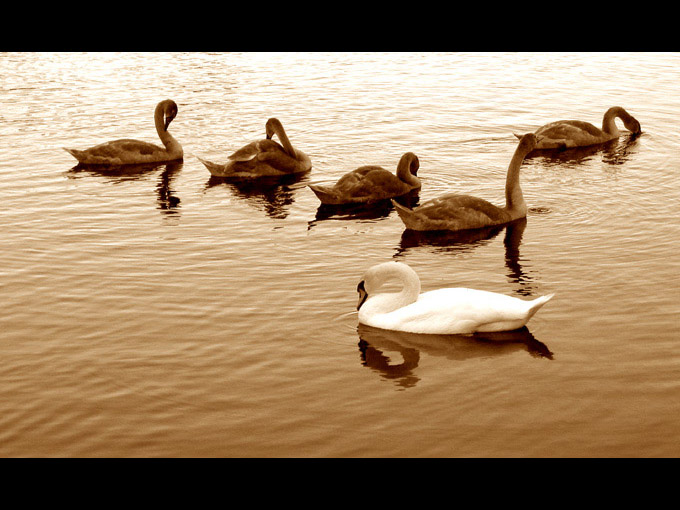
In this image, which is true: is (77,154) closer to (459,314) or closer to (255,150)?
(255,150)

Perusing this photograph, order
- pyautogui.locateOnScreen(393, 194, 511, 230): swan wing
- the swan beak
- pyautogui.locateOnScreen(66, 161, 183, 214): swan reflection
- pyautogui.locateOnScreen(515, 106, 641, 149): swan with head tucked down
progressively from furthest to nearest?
pyautogui.locateOnScreen(515, 106, 641, 149): swan with head tucked down
pyautogui.locateOnScreen(66, 161, 183, 214): swan reflection
pyautogui.locateOnScreen(393, 194, 511, 230): swan wing
the swan beak

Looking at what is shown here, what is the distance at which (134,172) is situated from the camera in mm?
22781

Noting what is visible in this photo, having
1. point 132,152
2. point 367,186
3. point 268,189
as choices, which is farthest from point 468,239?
point 132,152

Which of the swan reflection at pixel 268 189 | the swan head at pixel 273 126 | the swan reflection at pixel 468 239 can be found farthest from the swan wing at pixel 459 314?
the swan head at pixel 273 126

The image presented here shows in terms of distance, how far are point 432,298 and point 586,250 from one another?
4197 millimetres

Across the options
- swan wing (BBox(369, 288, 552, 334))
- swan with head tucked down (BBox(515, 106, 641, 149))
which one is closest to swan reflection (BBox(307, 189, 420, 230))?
swan with head tucked down (BBox(515, 106, 641, 149))

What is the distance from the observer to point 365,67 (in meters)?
37.2

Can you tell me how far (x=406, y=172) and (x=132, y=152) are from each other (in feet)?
20.8

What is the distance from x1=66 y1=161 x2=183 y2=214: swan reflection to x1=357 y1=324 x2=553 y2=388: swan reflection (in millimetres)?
8849

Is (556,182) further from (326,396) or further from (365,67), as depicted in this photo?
(365,67)

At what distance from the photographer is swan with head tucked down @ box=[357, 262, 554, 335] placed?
12688 millimetres

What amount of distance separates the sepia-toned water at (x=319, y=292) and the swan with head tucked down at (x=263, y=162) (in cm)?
45

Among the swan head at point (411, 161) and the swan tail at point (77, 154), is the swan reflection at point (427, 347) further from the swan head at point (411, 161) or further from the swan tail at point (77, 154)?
the swan tail at point (77, 154)

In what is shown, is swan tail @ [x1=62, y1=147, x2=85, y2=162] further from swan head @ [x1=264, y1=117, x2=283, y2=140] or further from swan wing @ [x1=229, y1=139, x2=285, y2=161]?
swan head @ [x1=264, y1=117, x2=283, y2=140]
